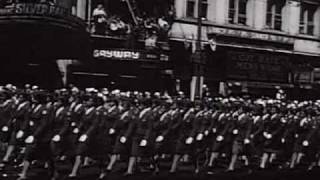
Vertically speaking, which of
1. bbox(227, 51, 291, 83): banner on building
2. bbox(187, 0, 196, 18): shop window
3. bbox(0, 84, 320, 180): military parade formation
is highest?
bbox(187, 0, 196, 18): shop window

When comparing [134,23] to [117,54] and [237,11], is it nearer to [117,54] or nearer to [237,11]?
[117,54]

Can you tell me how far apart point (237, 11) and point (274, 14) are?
2683 mm

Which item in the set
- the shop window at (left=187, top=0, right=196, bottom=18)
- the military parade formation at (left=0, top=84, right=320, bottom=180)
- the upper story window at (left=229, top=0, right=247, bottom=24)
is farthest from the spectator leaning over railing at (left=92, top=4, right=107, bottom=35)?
the military parade formation at (left=0, top=84, right=320, bottom=180)

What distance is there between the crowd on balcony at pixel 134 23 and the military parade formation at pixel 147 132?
8.45m

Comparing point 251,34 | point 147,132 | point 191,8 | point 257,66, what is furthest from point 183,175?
point 251,34

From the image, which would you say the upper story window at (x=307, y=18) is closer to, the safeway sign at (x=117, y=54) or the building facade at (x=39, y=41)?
the safeway sign at (x=117, y=54)

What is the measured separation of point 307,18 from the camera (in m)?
36.9

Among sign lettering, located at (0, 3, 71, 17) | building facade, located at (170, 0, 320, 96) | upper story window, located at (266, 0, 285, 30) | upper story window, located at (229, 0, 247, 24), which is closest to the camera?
sign lettering, located at (0, 3, 71, 17)

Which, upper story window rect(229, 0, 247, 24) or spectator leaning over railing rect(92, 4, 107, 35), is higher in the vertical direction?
upper story window rect(229, 0, 247, 24)

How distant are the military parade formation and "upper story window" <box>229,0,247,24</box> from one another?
1274 centimetres

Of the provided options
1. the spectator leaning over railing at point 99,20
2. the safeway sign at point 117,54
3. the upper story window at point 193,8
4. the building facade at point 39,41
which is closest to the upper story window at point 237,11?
the upper story window at point 193,8

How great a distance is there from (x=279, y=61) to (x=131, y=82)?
8.68 meters

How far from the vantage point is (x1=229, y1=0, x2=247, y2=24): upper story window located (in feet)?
109

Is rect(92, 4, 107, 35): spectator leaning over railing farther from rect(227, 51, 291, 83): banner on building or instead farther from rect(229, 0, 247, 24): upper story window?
rect(229, 0, 247, 24): upper story window
